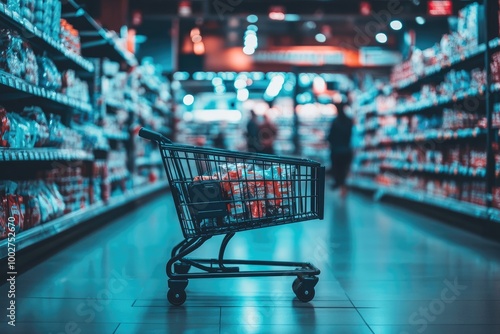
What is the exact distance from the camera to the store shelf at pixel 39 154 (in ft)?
11.3

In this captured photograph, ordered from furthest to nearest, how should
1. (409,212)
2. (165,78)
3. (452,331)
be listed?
(165,78)
(409,212)
(452,331)

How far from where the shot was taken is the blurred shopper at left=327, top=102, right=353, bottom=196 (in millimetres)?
9641

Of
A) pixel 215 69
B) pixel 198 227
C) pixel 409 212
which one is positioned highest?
pixel 215 69

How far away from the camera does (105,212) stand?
6.14 metres

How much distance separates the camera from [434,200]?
21.8 feet

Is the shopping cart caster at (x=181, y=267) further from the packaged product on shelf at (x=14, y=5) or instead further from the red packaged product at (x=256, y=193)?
the packaged product on shelf at (x=14, y=5)

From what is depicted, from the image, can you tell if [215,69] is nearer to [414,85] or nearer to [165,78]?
[165,78]

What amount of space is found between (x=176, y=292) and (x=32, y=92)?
184cm

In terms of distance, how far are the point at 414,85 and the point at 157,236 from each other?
4917 mm

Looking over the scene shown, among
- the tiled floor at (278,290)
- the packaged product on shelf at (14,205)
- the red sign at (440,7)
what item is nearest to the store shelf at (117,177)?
the tiled floor at (278,290)

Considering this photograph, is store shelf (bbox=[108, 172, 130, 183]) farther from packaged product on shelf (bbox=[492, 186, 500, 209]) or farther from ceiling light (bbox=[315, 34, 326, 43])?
ceiling light (bbox=[315, 34, 326, 43])

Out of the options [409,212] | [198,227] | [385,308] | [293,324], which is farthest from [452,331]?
[409,212]

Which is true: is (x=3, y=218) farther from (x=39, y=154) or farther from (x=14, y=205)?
(x=39, y=154)

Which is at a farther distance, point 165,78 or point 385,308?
point 165,78
